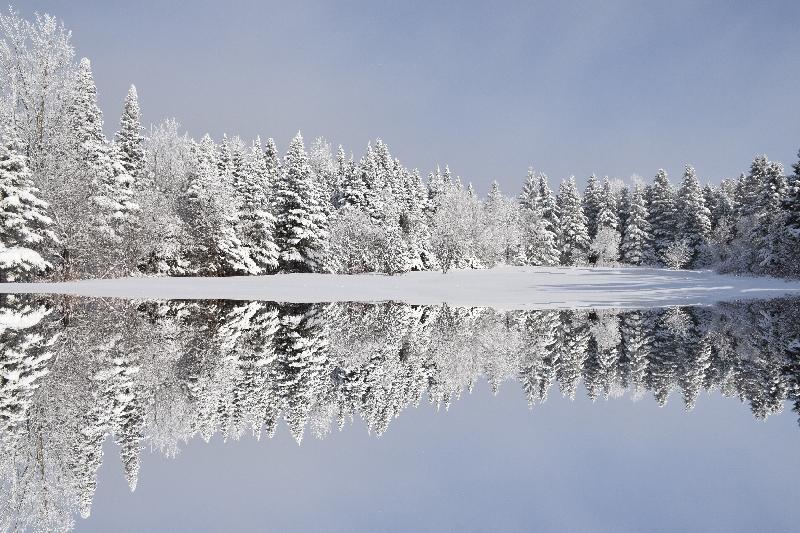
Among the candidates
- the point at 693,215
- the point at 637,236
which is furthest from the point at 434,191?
the point at 693,215

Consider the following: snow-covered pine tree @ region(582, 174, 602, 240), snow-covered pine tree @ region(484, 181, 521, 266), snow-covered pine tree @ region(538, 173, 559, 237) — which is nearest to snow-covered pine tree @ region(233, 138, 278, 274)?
Result: snow-covered pine tree @ region(484, 181, 521, 266)

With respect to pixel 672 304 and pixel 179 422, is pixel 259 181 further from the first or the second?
pixel 179 422

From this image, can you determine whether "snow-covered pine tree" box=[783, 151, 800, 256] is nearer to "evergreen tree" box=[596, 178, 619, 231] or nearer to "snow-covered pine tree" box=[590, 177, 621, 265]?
"snow-covered pine tree" box=[590, 177, 621, 265]

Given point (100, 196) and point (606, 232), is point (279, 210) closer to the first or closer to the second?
point (100, 196)

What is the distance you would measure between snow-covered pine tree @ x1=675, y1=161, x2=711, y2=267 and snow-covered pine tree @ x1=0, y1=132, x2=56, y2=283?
73.7 m

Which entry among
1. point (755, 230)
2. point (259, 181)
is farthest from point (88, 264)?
point (755, 230)

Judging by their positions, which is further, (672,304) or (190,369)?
(672,304)

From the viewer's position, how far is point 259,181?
4966 centimetres

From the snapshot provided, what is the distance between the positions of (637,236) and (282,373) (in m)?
79.7

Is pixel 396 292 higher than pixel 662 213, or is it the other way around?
pixel 662 213

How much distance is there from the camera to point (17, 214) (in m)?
28.3

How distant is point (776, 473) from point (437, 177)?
7593cm

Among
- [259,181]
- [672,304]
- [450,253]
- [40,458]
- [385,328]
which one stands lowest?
[40,458]

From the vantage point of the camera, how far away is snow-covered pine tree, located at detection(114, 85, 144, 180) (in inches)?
1793
